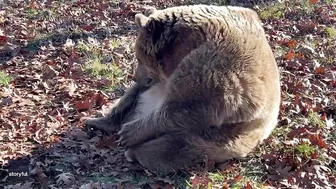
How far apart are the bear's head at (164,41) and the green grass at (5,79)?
2.21 m

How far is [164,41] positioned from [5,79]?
2691mm

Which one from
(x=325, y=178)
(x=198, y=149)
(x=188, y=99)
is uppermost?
(x=188, y=99)

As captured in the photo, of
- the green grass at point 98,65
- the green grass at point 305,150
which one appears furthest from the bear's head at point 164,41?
the green grass at point 98,65

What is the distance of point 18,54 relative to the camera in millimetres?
7473

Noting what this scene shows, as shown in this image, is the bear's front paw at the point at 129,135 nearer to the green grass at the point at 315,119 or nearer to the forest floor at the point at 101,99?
the forest floor at the point at 101,99

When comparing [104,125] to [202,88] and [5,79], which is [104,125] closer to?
[202,88]

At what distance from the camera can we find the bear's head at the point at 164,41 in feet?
Answer: 15.2

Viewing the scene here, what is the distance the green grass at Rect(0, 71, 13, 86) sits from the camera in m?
6.37

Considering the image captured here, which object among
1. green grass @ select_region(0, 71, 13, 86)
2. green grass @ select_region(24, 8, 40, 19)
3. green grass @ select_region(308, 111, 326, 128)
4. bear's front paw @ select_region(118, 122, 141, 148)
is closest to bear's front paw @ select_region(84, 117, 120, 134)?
bear's front paw @ select_region(118, 122, 141, 148)

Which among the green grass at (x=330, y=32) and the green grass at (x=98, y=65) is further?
the green grass at (x=330, y=32)

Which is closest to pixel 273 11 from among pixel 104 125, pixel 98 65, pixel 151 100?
pixel 98 65

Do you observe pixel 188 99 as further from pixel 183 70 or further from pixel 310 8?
pixel 310 8

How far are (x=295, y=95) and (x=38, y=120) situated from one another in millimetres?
3072

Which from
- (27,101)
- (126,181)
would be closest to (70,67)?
(27,101)
